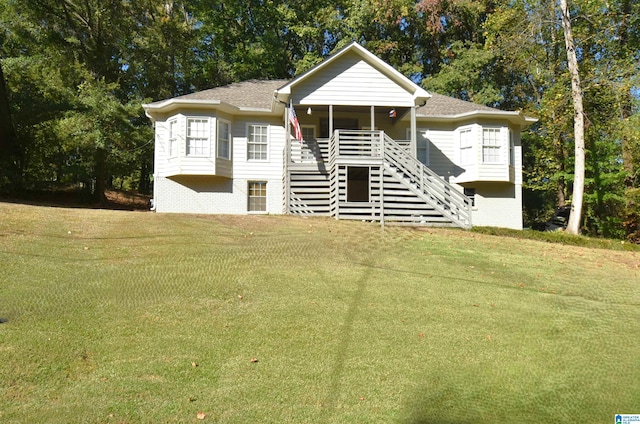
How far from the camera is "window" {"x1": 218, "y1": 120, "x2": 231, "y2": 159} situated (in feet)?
61.9

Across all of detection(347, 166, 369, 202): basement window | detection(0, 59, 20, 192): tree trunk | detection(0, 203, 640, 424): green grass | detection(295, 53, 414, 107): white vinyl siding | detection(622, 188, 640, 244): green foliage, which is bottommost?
detection(0, 203, 640, 424): green grass

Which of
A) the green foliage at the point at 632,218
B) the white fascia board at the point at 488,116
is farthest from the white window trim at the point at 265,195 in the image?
the green foliage at the point at 632,218

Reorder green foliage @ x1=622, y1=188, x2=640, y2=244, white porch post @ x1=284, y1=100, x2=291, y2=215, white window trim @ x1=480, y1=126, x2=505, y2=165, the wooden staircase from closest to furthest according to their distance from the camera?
the wooden staircase → white porch post @ x1=284, y1=100, x2=291, y2=215 → white window trim @ x1=480, y1=126, x2=505, y2=165 → green foliage @ x1=622, y1=188, x2=640, y2=244

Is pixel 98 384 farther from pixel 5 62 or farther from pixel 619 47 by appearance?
pixel 619 47

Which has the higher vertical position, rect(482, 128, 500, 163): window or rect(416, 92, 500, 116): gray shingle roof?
rect(416, 92, 500, 116): gray shingle roof

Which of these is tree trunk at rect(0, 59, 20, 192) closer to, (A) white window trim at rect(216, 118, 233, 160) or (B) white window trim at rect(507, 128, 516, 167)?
(A) white window trim at rect(216, 118, 233, 160)

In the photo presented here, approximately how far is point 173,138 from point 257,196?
399 centimetres

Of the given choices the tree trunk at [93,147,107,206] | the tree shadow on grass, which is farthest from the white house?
the tree trunk at [93,147,107,206]

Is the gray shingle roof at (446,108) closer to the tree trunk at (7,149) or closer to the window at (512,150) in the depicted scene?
the window at (512,150)

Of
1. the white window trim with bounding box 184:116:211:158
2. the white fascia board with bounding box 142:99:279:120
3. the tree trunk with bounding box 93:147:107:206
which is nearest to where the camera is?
the white fascia board with bounding box 142:99:279:120

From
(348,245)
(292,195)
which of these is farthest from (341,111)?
(348,245)

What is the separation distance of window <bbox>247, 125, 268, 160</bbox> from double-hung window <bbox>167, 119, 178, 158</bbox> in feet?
9.44

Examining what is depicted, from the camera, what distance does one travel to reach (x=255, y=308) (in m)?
7.09

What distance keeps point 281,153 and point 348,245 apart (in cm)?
895
